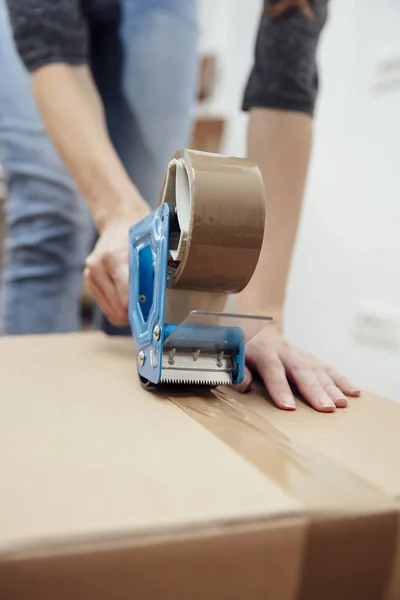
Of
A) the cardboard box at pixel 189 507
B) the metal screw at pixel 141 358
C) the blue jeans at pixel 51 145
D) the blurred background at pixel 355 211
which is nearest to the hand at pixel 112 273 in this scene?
the metal screw at pixel 141 358

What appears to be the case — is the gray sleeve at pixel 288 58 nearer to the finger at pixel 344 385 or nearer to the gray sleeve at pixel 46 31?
the gray sleeve at pixel 46 31

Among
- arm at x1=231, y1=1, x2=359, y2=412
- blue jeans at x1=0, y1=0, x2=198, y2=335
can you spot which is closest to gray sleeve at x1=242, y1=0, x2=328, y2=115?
arm at x1=231, y1=1, x2=359, y2=412

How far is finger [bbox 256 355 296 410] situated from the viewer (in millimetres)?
515

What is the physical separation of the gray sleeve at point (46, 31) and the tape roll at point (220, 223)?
0.46 m

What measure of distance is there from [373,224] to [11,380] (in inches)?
45.2

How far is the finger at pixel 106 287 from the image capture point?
67 cm

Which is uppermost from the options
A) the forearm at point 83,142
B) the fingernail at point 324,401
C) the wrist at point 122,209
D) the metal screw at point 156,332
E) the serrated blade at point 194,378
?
the forearm at point 83,142

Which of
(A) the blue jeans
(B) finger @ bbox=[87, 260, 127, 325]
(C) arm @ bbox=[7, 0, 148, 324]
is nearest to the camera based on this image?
(B) finger @ bbox=[87, 260, 127, 325]

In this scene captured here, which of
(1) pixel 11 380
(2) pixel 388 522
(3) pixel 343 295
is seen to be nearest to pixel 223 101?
(3) pixel 343 295

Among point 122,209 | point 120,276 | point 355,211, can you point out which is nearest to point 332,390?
point 120,276

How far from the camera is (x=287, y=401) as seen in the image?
514mm

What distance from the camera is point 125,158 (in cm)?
109

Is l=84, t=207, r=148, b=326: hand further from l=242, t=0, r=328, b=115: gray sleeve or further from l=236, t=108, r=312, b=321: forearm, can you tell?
l=242, t=0, r=328, b=115: gray sleeve

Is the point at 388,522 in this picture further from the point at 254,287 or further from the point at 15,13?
the point at 15,13
